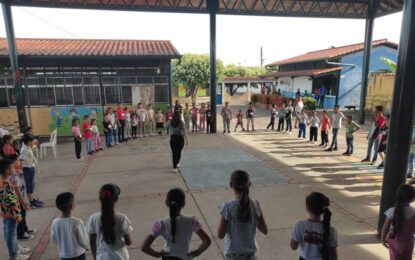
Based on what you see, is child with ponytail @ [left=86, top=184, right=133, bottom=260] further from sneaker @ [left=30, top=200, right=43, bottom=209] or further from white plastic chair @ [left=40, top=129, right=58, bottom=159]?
white plastic chair @ [left=40, top=129, right=58, bottom=159]

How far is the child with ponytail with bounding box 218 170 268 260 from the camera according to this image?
9.43 ft

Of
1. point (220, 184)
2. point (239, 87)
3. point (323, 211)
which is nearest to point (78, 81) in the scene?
point (220, 184)

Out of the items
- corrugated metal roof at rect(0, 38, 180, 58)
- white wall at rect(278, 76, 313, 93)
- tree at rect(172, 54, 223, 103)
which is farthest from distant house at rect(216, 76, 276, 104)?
corrugated metal roof at rect(0, 38, 180, 58)

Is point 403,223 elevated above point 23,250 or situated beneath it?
elevated above

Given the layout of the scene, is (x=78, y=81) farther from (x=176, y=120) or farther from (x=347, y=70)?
(x=347, y=70)

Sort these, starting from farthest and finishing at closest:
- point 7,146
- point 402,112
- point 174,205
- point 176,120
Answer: point 176,120, point 7,146, point 402,112, point 174,205

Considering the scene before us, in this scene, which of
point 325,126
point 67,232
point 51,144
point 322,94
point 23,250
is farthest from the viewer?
point 322,94

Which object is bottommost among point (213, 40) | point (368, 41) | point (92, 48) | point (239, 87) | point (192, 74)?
point (239, 87)

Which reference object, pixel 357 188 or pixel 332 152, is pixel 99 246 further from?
pixel 332 152

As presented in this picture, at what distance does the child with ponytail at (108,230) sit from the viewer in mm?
2877

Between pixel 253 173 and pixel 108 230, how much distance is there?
6253 millimetres

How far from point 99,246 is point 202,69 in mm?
34571

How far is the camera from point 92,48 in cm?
1697

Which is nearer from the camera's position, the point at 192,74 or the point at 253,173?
the point at 253,173
